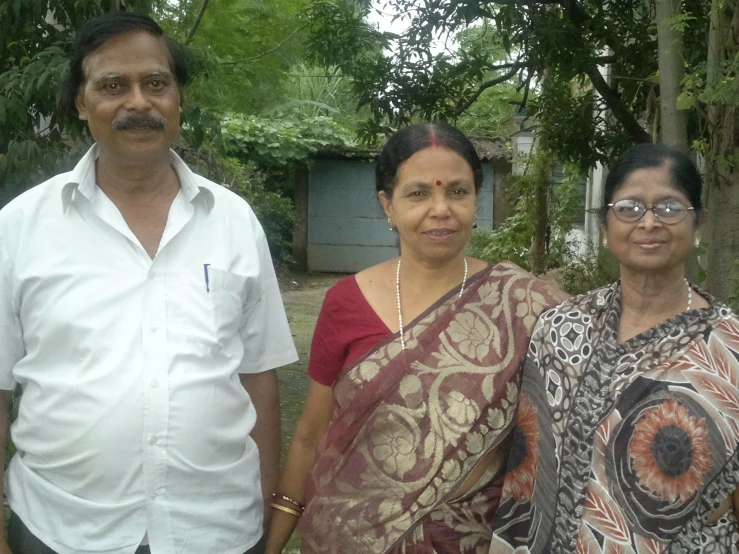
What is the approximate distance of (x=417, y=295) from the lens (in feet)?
7.61

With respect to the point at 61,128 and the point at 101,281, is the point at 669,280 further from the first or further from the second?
the point at 61,128

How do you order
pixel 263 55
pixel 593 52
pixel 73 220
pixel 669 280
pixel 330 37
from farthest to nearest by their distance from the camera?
1. pixel 263 55
2. pixel 330 37
3. pixel 593 52
4. pixel 73 220
5. pixel 669 280

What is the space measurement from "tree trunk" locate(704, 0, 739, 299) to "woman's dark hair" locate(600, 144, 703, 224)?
156 centimetres

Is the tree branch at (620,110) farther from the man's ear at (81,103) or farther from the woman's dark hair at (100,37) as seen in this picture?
the man's ear at (81,103)

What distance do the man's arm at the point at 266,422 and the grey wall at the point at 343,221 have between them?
38.7ft

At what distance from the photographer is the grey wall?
14.2 metres

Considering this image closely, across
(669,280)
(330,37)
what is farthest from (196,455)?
(330,37)

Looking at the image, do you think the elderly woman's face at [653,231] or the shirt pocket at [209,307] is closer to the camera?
the elderly woman's face at [653,231]

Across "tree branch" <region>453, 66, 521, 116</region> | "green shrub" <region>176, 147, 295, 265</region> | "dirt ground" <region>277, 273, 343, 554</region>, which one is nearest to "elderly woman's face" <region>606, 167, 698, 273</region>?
"dirt ground" <region>277, 273, 343, 554</region>

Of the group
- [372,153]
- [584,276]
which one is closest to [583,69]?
[584,276]

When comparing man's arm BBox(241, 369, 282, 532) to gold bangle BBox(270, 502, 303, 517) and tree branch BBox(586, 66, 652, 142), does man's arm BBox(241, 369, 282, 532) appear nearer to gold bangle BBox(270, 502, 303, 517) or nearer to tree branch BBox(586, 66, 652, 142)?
gold bangle BBox(270, 502, 303, 517)

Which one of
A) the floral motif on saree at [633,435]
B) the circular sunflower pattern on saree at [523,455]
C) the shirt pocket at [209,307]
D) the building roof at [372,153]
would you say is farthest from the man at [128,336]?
the building roof at [372,153]

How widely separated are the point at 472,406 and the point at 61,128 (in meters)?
2.54

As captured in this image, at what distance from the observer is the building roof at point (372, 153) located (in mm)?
13828
